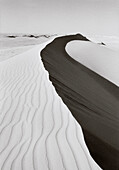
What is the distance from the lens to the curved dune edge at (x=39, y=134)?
280 cm

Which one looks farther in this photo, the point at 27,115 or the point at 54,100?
the point at 54,100

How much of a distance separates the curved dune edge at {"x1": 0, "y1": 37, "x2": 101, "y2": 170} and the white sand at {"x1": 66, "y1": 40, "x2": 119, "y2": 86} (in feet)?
19.3

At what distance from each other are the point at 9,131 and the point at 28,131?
0.25m

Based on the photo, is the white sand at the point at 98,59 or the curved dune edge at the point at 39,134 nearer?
the curved dune edge at the point at 39,134

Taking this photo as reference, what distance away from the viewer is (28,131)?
11.4 ft

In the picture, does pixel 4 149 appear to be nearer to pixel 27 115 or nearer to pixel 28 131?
pixel 28 131

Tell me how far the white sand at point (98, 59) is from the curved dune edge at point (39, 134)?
5.89m

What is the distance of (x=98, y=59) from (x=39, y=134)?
10.2 metres

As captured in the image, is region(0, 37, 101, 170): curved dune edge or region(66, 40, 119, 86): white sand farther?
region(66, 40, 119, 86): white sand

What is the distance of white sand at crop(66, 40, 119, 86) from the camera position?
11206 millimetres

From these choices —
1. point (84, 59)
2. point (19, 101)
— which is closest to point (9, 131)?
point (19, 101)

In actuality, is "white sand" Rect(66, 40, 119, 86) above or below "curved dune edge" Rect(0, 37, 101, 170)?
below

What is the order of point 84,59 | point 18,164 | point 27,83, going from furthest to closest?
point 84,59 < point 27,83 < point 18,164

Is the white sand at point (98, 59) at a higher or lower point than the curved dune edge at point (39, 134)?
lower
